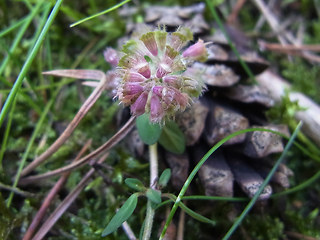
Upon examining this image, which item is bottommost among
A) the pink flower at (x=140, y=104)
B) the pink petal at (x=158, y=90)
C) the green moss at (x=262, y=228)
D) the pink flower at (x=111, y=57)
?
the green moss at (x=262, y=228)

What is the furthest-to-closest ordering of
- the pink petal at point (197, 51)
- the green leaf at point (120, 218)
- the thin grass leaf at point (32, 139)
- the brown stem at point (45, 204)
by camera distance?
the thin grass leaf at point (32, 139) → the brown stem at point (45, 204) → the pink petal at point (197, 51) → the green leaf at point (120, 218)

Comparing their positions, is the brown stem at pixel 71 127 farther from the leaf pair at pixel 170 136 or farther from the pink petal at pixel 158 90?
the pink petal at pixel 158 90

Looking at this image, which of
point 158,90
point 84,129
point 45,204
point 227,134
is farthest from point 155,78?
point 45,204

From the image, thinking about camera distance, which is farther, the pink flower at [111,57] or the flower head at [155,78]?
the pink flower at [111,57]

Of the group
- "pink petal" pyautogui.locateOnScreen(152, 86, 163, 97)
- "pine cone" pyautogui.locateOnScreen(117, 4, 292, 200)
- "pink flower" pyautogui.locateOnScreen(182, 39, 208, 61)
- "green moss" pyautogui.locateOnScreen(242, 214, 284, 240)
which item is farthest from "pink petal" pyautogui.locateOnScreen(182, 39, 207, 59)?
"green moss" pyautogui.locateOnScreen(242, 214, 284, 240)

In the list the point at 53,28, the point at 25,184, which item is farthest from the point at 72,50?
the point at 25,184

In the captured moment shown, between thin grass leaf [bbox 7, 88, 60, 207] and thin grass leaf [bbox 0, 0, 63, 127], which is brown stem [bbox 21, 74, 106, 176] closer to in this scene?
thin grass leaf [bbox 7, 88, 60, 207]

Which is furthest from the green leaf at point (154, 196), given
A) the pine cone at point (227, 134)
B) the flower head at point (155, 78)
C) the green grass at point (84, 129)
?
the flower head at point (155, 78)

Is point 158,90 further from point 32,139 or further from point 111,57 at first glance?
point 32,139
